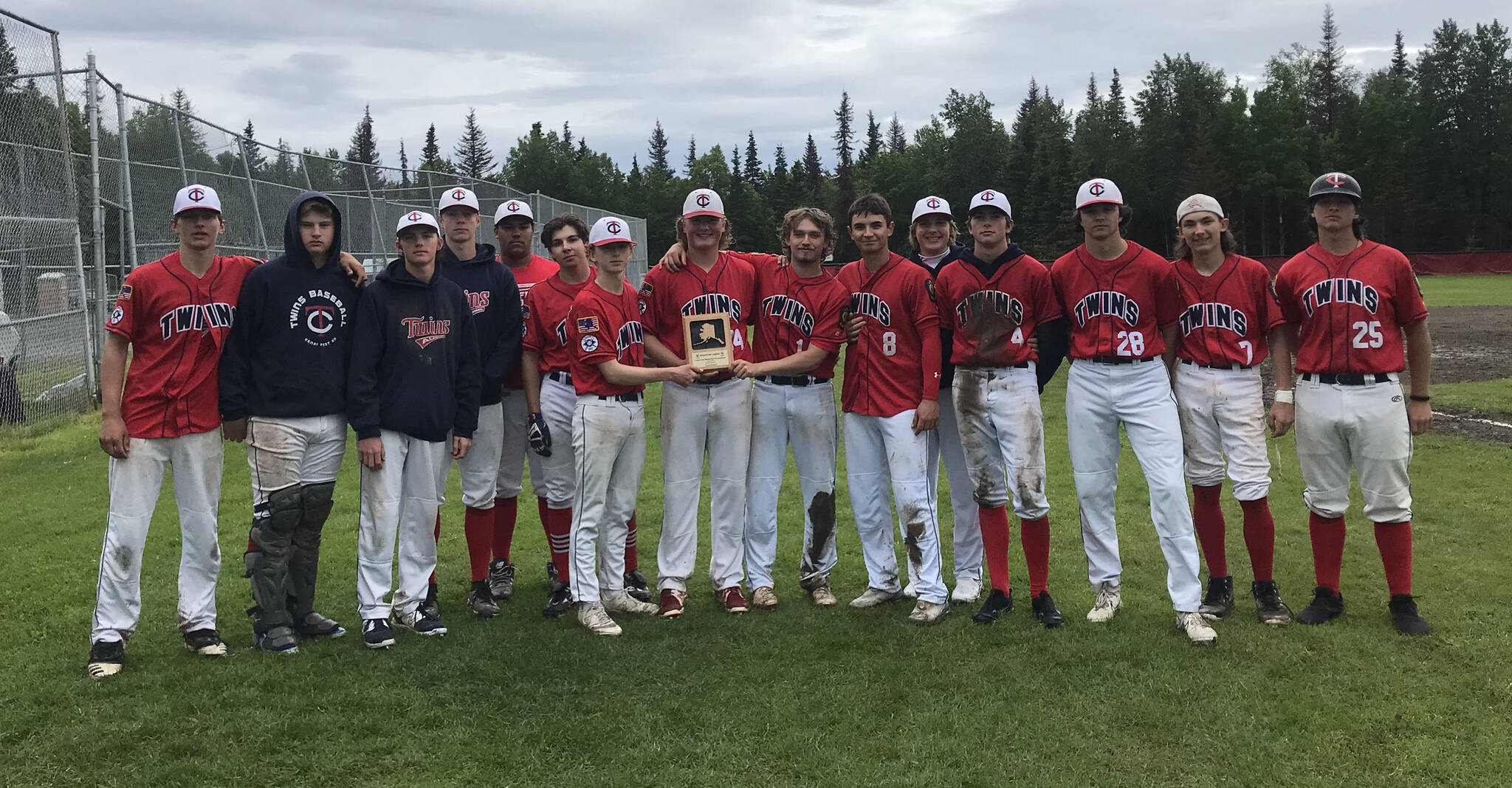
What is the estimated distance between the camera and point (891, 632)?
5070 millimetres

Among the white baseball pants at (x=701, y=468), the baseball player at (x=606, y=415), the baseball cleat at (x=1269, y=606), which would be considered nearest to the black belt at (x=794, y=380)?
the white baseball pants at (x=701, y=468)

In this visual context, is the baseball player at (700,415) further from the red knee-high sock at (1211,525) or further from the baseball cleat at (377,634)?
the red knee-high sock at (1211,525)

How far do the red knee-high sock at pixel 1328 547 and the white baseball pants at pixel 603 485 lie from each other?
363 centimetres

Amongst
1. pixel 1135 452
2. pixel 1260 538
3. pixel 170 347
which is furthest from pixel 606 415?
pixel 1260 538

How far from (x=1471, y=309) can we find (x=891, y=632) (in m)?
28.7

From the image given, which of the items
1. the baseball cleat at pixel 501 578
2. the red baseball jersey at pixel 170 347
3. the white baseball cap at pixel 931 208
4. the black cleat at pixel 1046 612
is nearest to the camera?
the red baseball jersey at pixel 170 347

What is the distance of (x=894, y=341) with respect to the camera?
5.36 meters

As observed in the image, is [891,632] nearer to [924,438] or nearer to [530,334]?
[924,438]

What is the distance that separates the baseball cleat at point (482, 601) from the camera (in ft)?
18.0

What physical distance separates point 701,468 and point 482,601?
1.46m

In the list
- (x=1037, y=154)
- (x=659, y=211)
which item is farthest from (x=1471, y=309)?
(x=659, y=211)

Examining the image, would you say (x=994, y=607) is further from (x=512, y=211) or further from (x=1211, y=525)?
(x=512, y=211)

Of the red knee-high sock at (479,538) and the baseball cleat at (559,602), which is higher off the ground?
the red knee-high sock at (479,538)

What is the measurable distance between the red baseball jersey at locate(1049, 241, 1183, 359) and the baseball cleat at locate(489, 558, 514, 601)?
140 inches
